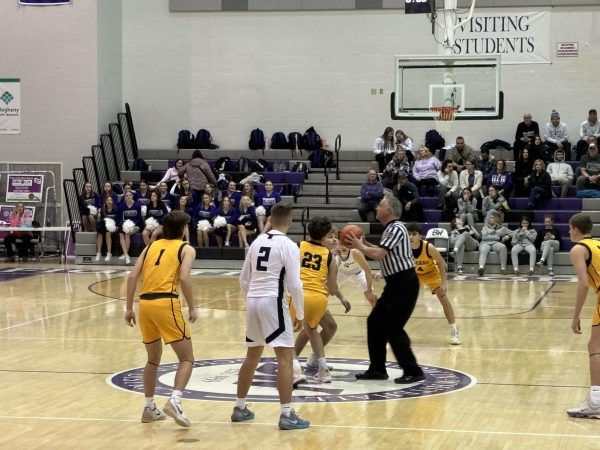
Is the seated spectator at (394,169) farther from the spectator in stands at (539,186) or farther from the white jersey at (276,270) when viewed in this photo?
the white jersey at (276,270)

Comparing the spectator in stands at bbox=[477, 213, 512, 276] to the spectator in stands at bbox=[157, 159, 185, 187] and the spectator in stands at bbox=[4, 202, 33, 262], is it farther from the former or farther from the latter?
the spectator in stands at bbox=[4, 202, 33, 262]

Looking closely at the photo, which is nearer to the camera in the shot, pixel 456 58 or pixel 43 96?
pixel 456 58

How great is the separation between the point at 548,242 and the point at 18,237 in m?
12.9

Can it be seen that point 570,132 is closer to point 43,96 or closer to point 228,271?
point 228,271

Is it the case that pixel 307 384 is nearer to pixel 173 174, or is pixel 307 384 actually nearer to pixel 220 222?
pixel 220 222

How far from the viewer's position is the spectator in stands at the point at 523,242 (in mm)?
22359

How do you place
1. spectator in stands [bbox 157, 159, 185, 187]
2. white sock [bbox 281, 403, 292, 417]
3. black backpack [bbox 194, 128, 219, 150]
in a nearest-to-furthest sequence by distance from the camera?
white sock [bbox 281, 403, 292, 417] → spectator in stands [bbox 157, 159, 185, 187] → black backpack [bbox 194, 128, 219, 150]

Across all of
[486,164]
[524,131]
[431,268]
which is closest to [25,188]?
[486,164]

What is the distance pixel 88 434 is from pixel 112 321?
702cm

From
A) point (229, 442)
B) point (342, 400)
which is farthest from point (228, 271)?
point (229, 442)

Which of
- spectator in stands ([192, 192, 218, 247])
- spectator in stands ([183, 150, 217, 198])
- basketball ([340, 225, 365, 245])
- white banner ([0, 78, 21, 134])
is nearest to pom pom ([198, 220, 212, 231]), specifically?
spectator in stands ([192, 192, 218, 247])

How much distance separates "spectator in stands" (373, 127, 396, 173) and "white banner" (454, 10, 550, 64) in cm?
307

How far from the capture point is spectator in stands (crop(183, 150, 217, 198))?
1003 inches

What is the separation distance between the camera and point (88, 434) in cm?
Answer: 800
